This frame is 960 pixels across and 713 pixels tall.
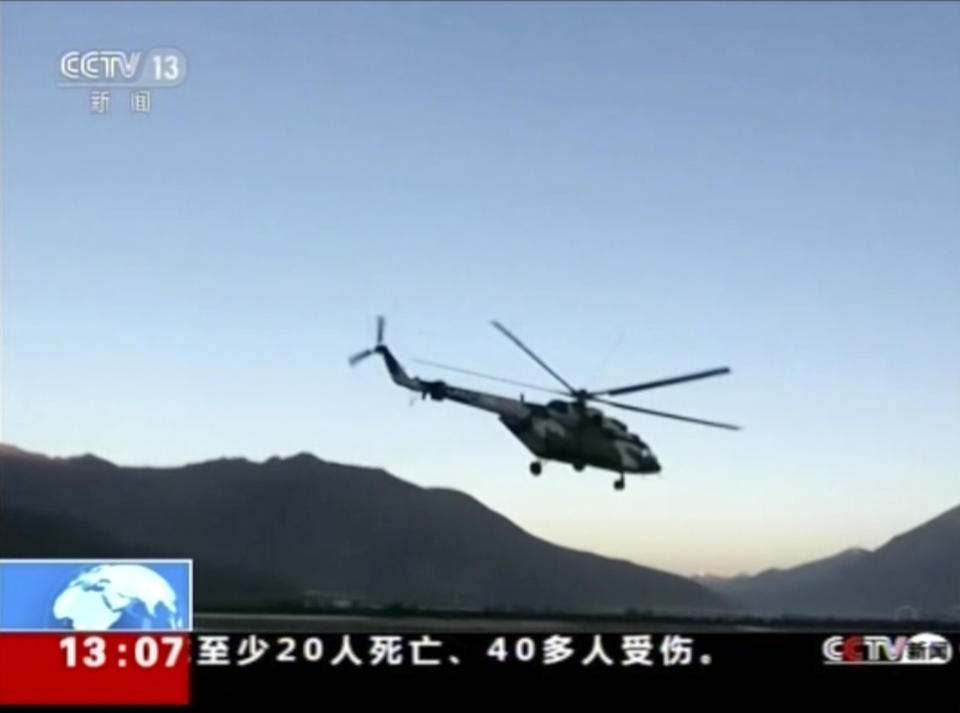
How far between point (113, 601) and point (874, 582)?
925mm

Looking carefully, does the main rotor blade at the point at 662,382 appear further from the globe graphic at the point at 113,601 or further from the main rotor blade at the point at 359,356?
the globe graphic at the point at 113,601

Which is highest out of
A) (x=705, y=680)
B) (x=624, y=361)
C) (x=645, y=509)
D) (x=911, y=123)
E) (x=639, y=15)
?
(x=639, y=15)

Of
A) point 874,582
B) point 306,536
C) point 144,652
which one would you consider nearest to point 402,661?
point 306,536

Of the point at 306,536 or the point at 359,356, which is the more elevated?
the point at 359,356

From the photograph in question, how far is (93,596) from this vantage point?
2123mm

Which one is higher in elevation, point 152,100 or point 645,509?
point 152,100

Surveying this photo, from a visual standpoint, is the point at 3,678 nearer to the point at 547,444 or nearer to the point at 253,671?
the point at 253,671

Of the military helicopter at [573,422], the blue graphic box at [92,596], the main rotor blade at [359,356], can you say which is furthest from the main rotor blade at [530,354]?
the blue graphic box at [92,596]

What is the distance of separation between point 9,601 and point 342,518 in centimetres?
41

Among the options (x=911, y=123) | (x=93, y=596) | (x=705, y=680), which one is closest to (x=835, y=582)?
(x=705, y=680)

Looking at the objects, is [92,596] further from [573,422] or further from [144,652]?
[573,422]

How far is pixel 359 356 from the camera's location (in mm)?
2154

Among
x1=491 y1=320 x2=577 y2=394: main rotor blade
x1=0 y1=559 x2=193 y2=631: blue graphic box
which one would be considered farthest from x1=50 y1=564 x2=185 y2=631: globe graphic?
x1=491 y1=320 x2=577 y2=394: main rotor blade

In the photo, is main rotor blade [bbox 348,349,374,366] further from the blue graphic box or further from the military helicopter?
the blue graphic box
